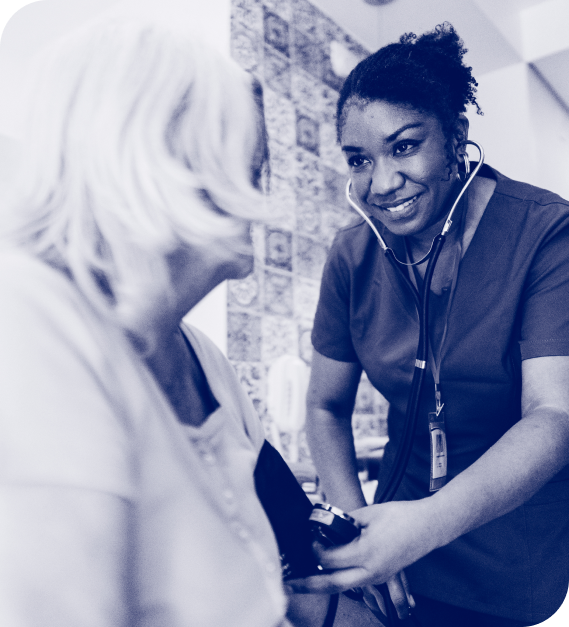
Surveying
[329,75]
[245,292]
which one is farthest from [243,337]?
[329,75]

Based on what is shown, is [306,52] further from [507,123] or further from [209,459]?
[209,459]

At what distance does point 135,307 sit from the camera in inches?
16.0

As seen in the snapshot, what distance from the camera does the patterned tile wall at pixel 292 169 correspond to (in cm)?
75

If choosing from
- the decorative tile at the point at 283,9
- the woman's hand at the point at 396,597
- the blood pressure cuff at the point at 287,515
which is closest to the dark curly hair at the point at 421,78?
the decorative tile at the point at 283,9

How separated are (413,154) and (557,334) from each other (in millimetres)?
246

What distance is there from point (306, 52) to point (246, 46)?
157 mm

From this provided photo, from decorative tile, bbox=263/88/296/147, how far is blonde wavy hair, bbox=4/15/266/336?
37 centimetres

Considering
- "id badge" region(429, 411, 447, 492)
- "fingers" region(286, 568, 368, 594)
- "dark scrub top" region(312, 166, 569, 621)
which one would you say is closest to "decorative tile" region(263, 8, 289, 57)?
"dark scrub top" region(312, 166, 569, 621)

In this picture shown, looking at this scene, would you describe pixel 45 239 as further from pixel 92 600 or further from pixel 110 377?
pixel 92 600

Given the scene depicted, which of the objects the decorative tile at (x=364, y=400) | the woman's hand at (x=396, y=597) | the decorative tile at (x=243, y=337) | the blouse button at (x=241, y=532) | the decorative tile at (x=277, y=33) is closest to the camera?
the blouse button at (x=241, y=532)

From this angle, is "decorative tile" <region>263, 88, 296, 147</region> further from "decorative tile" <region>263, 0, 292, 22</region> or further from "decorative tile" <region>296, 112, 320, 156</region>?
"decorative tile" <region>263, 0, 292, 22</region>

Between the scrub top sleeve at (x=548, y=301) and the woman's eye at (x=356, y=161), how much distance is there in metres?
0.23

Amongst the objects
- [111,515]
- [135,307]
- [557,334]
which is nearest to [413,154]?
Answer: [557,334]

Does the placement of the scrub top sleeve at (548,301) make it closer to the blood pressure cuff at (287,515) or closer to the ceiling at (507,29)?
the ceiling at (507,29)
